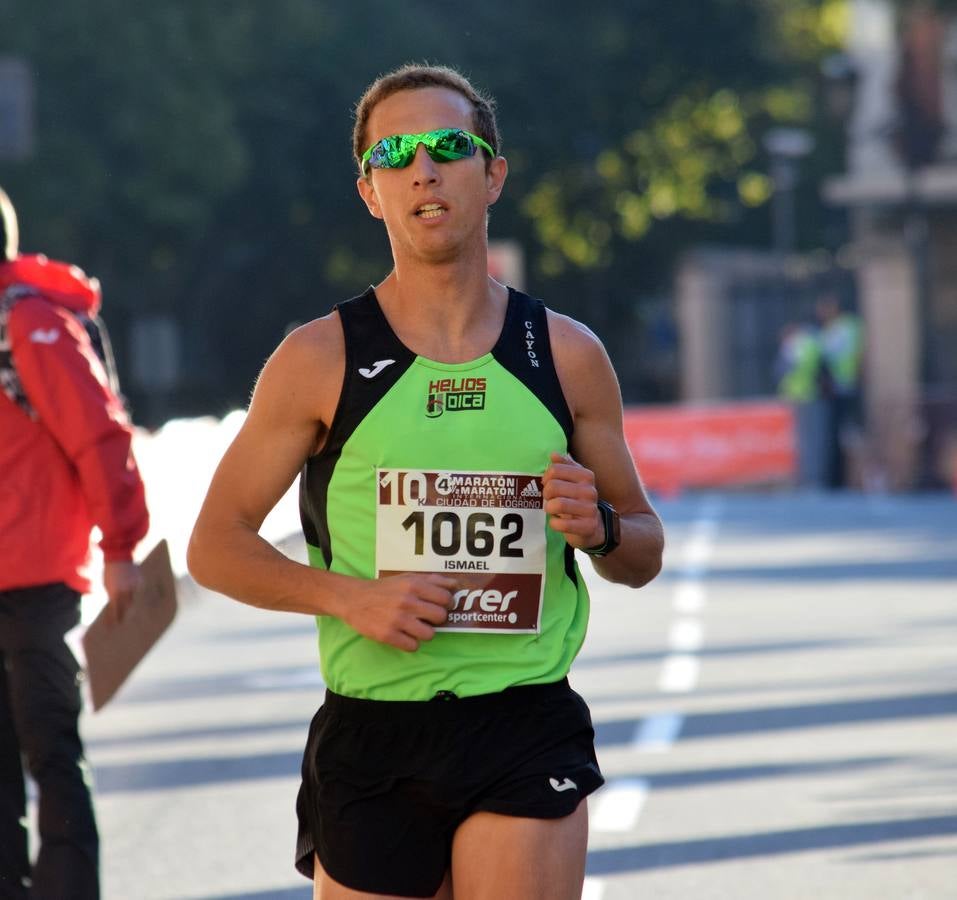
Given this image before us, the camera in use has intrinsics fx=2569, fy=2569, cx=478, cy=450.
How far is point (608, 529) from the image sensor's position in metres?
4.16

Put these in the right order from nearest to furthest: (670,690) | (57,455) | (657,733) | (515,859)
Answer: (515,859) → (57,455) → (657,733) → (670,690)

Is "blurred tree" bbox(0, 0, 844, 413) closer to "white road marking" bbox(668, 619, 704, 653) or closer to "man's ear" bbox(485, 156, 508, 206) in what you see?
"white road marking" bbox(668, 619, 704, 653)

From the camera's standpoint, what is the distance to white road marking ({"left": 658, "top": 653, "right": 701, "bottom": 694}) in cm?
1213

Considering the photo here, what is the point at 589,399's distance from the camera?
424cm

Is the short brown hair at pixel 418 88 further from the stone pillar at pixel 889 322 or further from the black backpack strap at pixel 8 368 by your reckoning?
the stone pillar at pixel 889 322

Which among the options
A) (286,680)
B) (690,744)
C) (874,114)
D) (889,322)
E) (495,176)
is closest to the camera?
(495,176)

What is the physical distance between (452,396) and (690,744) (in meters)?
Result: 6.38

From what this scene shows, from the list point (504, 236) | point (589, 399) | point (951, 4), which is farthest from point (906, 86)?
point (589, 399)

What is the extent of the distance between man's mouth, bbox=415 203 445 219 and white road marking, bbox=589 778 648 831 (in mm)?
4664

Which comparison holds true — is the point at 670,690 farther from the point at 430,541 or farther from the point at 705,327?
the point at 705,327

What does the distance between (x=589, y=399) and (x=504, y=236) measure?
181 feet

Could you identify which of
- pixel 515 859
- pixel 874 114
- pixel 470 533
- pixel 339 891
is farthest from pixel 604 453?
pixel 874 114

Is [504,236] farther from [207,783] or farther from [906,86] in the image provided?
[207,783]

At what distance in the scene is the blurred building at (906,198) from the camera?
34938 millimetres
